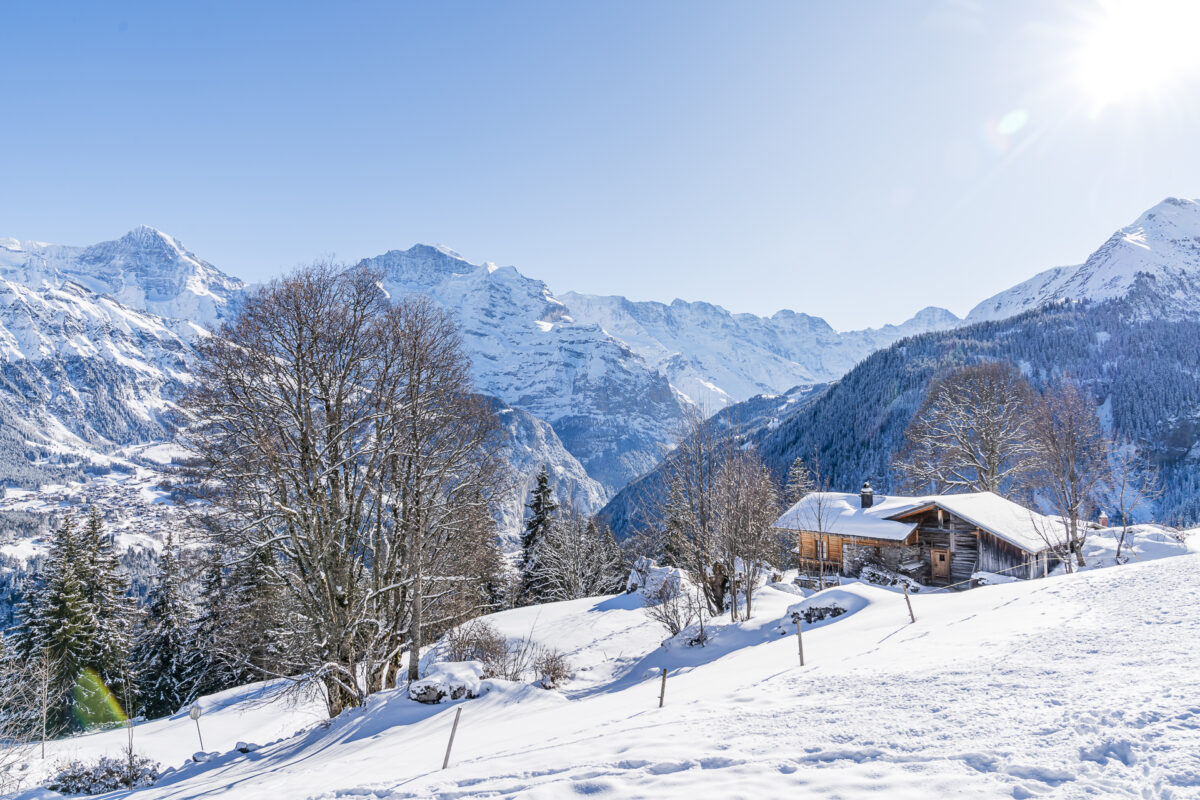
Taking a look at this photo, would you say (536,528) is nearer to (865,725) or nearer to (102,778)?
(102,778)

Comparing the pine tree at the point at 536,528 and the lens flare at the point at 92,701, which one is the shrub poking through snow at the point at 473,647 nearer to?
the pine tree at the point at 536,528

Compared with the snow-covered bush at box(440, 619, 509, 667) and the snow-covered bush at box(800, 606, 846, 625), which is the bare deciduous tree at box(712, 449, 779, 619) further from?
the snow-covered bush at box(440, 619, 509, 667)

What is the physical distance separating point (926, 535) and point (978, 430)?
23.7ft

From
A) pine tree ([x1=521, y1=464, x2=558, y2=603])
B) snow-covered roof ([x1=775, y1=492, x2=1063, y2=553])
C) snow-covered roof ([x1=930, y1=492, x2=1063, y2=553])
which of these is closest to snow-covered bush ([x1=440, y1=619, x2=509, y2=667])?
snow-covered roof ([x1=775, y1=492, x2=1063, y2=553])

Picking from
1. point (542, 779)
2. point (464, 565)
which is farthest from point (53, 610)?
point (542, 779)

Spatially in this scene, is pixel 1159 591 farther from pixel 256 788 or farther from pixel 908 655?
pixel 256 788

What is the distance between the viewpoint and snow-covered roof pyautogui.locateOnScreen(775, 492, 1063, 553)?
1151 inches

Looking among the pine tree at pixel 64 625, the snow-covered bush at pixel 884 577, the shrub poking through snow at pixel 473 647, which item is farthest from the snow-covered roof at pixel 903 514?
the pine tree at pixel 64 625

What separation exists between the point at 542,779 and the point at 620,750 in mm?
1120

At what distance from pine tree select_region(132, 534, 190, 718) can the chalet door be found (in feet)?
146

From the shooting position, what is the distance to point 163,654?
106ft

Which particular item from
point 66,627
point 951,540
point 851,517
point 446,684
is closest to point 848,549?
point 851,517

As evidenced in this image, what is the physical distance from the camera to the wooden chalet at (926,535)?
29422 mm

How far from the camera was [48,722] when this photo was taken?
2841cm
